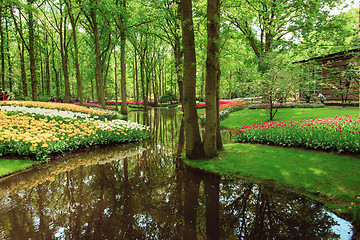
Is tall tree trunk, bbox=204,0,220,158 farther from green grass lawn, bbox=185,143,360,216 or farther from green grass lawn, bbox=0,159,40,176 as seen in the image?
green grass lawn, bbox=0,159,40,176

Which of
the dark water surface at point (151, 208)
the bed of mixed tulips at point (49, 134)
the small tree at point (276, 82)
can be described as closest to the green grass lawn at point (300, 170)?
the dark water surface at point (151, 208)

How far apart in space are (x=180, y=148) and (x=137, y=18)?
16.1m

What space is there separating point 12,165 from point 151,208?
5658mm

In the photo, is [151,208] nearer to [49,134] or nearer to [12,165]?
[12,165]

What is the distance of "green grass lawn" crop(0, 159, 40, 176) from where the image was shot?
6129 mm

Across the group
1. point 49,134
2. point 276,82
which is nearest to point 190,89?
point 49,134

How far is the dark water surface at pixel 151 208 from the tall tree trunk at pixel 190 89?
42.3 inches

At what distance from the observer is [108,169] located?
21.4 ft

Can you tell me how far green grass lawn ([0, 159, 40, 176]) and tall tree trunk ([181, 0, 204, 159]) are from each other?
5.71 metres

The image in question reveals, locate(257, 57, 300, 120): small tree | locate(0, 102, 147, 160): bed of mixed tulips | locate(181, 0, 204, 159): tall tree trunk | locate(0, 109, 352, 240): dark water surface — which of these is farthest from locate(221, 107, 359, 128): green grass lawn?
locate(0, 109, 352, 240): dark water surface

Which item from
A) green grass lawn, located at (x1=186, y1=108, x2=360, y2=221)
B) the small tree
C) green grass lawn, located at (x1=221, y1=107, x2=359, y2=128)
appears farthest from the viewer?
green grass lawn, located at (x1=221, y1=107, x2=359, y2=128)

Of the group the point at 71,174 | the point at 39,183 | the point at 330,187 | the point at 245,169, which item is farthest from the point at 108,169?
the point at 330,187

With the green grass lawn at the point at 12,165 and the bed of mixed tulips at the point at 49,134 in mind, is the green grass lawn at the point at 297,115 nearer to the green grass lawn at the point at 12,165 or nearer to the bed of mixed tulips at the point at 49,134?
the bed of mixed tulips at the point at 49,134

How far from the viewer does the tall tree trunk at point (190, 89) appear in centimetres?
691
